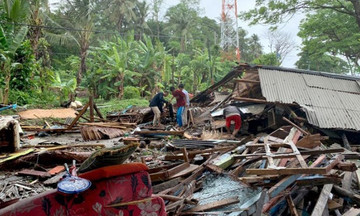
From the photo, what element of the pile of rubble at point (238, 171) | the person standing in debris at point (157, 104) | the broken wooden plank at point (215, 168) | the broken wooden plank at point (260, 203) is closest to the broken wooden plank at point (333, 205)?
the pile of rubble at point (238, 171)

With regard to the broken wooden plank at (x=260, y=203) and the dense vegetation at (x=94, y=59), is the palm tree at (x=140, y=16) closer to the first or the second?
the dense vegetation at (x=94, y=59)

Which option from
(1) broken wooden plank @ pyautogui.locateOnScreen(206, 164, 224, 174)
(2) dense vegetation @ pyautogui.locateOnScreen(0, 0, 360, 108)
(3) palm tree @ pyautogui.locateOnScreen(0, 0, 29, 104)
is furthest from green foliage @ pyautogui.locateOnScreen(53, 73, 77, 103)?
(1) broken wooden plank @ pyautogui.locateOnScreen(206, 164, 224, 174)

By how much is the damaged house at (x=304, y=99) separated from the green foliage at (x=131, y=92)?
28.4 ft

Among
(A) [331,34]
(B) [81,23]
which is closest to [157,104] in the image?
(B) [81,23]

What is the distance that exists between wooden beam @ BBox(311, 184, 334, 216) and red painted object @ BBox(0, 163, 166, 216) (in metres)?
1.93

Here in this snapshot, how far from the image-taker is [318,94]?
328 inches

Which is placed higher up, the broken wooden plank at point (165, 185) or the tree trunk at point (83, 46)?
the tree trunk at point (83, 46)

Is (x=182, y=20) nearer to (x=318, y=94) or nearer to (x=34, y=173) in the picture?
(x=318, y=94)

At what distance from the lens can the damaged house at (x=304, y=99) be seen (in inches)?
289

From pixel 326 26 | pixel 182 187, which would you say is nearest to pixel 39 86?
pixel 182 187

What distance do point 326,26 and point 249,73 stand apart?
35.5 ft

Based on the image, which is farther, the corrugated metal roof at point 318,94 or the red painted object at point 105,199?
the corrugated metal roof at point 318,94

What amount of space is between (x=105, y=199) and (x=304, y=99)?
7366 millimetres

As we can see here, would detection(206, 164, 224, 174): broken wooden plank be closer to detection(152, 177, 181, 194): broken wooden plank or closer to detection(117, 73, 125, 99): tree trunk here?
detection(152, 177, 181, 194): broken wooden plank
